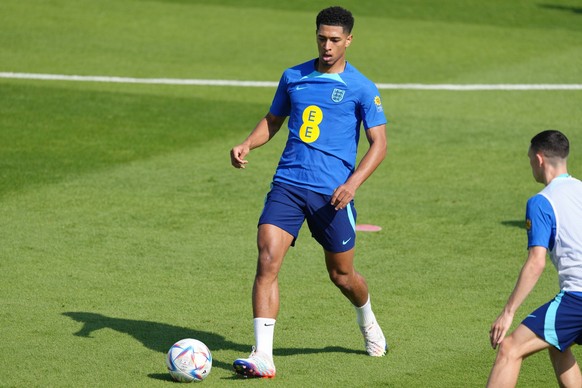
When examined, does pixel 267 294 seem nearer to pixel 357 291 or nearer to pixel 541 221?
pixel 357 291

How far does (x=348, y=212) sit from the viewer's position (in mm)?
9492

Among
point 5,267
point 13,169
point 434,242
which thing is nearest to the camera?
point 5,267

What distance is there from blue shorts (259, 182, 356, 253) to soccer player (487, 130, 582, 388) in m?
2.10

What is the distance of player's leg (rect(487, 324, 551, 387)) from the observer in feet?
24.8

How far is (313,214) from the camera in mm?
9398

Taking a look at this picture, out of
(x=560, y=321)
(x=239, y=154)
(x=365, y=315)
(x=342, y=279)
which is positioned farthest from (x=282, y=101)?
(x=560, y=321)

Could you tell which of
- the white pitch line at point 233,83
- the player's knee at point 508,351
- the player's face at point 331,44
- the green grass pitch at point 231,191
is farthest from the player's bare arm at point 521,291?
the white pitch line at point 233,83

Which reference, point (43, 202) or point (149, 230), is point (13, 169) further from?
point (149, 230)

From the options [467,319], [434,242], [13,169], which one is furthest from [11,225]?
[467,319]

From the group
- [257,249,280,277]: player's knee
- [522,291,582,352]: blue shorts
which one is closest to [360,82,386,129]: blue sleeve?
[257,249,280,277]: player's knee

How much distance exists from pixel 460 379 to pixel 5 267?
206 inches

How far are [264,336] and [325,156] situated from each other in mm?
1531

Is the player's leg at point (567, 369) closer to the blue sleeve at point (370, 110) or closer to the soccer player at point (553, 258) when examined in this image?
the soccer player at point (553, 258)

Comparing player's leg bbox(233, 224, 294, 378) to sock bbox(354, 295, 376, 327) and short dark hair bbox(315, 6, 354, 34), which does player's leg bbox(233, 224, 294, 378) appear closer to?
sock bbox(354, 295, 376, 327)
